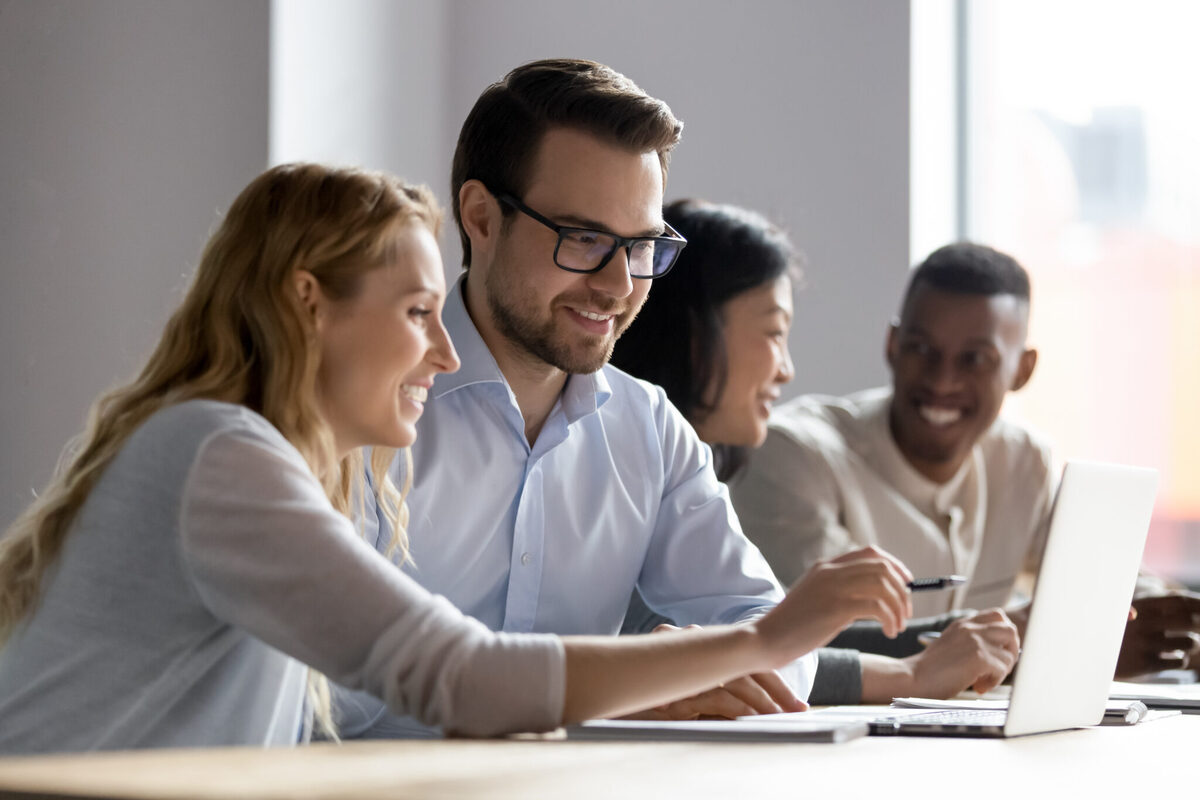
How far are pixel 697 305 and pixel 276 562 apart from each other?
1467mm

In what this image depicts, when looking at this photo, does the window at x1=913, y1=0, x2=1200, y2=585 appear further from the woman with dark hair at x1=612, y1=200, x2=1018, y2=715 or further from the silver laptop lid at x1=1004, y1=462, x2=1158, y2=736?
the silver laptop lid at x1=1004, y1=462, x2=1158, y2=736

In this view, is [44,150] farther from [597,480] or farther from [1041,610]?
[1041,610]

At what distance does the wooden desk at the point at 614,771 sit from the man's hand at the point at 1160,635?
853 mm

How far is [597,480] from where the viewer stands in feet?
5.67

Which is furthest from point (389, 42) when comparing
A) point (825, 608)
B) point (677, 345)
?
point (825, 608)

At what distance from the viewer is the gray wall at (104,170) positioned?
255 cm

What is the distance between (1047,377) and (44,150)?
99.6 inches

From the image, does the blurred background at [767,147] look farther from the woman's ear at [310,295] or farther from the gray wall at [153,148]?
the woman's ear at [310,295]

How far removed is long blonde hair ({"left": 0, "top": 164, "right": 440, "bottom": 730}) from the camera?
118 cm

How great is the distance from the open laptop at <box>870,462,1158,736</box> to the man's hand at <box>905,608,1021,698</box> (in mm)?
285

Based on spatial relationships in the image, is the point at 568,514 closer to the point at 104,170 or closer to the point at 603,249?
the point at 603,249

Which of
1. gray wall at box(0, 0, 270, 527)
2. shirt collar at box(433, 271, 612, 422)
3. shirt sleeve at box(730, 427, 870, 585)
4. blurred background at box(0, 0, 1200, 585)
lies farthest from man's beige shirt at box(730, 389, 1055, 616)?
gray wall at box(0, 0, 270, 527)

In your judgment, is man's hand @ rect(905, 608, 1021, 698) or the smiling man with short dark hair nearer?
man's hand @ rect(905, 608, 1021, 698)

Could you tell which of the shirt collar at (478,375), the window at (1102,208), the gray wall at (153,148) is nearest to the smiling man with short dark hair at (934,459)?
the gray wall at (153,148)
